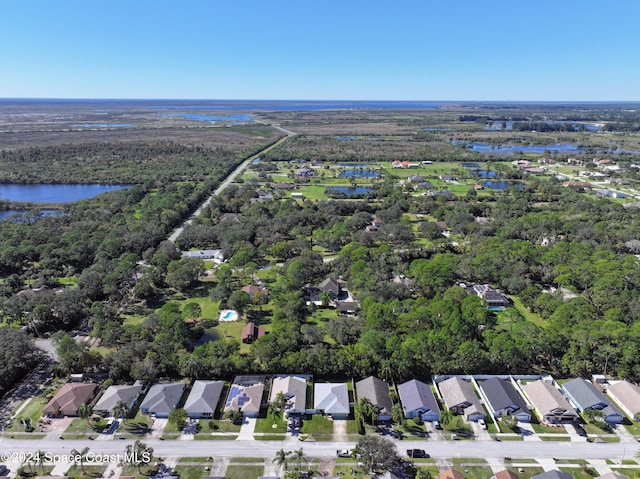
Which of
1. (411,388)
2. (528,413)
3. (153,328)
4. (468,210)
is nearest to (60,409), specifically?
(153,328)

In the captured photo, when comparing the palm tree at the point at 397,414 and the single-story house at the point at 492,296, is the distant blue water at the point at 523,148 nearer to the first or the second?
the single-story house at the point at 492,296

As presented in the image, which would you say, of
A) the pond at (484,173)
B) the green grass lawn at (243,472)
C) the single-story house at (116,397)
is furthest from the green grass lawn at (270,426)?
the pond at (484,173)

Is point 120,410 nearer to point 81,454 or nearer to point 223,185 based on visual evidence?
point 81,454

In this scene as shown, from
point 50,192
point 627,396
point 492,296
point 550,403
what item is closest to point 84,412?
point 550,403

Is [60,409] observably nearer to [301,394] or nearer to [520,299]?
[301,394]

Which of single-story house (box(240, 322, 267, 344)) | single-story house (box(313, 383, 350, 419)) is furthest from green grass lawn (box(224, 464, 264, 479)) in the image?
single-story house (box(240, 322, 267, 344))

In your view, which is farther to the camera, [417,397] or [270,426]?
[417,397]

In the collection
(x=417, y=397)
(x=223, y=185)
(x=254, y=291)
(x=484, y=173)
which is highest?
(x=484, y=173)

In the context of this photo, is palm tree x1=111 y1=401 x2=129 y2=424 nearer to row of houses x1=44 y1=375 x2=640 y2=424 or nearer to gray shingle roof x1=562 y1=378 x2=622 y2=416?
row of houses x1=44 y1=375 x2=640 y2=424
